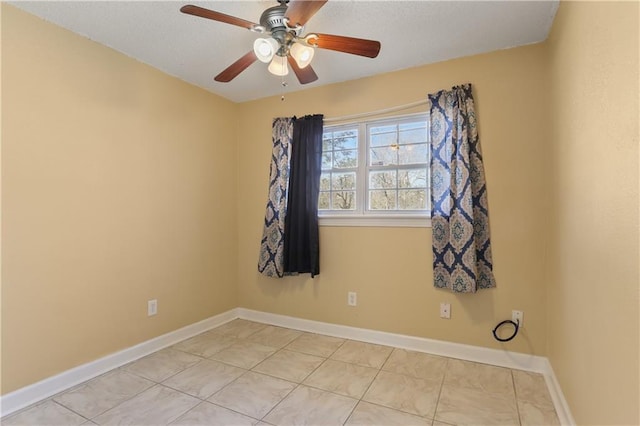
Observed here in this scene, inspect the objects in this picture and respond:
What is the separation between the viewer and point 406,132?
2.75m

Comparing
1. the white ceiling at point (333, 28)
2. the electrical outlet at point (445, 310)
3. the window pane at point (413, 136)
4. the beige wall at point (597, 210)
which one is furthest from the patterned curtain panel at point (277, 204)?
the beige wall at point (597, 210)

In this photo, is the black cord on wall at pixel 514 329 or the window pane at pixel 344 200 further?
the window pane at pixel 344 200

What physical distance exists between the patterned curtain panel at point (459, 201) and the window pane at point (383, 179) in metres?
0.41

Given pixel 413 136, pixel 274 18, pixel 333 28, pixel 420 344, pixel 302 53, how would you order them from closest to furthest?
1. pixel 274 18
2. pixel 302 53
3. pixel 333 28
4. pixel 420 344
5. pixel 413 136

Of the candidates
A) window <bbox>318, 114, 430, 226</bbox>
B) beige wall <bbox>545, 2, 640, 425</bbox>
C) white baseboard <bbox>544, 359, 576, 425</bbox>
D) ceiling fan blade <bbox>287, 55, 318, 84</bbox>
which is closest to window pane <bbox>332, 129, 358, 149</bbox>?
window <bbox>318, 114, 430, 226</bbox>

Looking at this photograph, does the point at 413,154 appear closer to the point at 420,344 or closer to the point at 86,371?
the point at 420,344

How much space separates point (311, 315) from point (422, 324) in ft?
3.50

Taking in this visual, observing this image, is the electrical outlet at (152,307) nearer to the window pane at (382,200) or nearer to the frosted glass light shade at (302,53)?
the window pane at (382,200)

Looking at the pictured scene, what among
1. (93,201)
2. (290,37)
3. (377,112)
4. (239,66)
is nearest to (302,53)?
(290,37)

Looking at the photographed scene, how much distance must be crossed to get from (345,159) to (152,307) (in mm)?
2176

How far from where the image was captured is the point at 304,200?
3.01 metres

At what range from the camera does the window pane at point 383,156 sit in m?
2.80

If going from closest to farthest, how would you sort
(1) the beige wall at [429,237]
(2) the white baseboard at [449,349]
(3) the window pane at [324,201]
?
1. (2) the white baseboard at [449,349]
2. (1) the beige wall at [429,237]
3. (3) the window pane at [324,201]

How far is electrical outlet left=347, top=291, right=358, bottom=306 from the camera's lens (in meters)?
2.87
